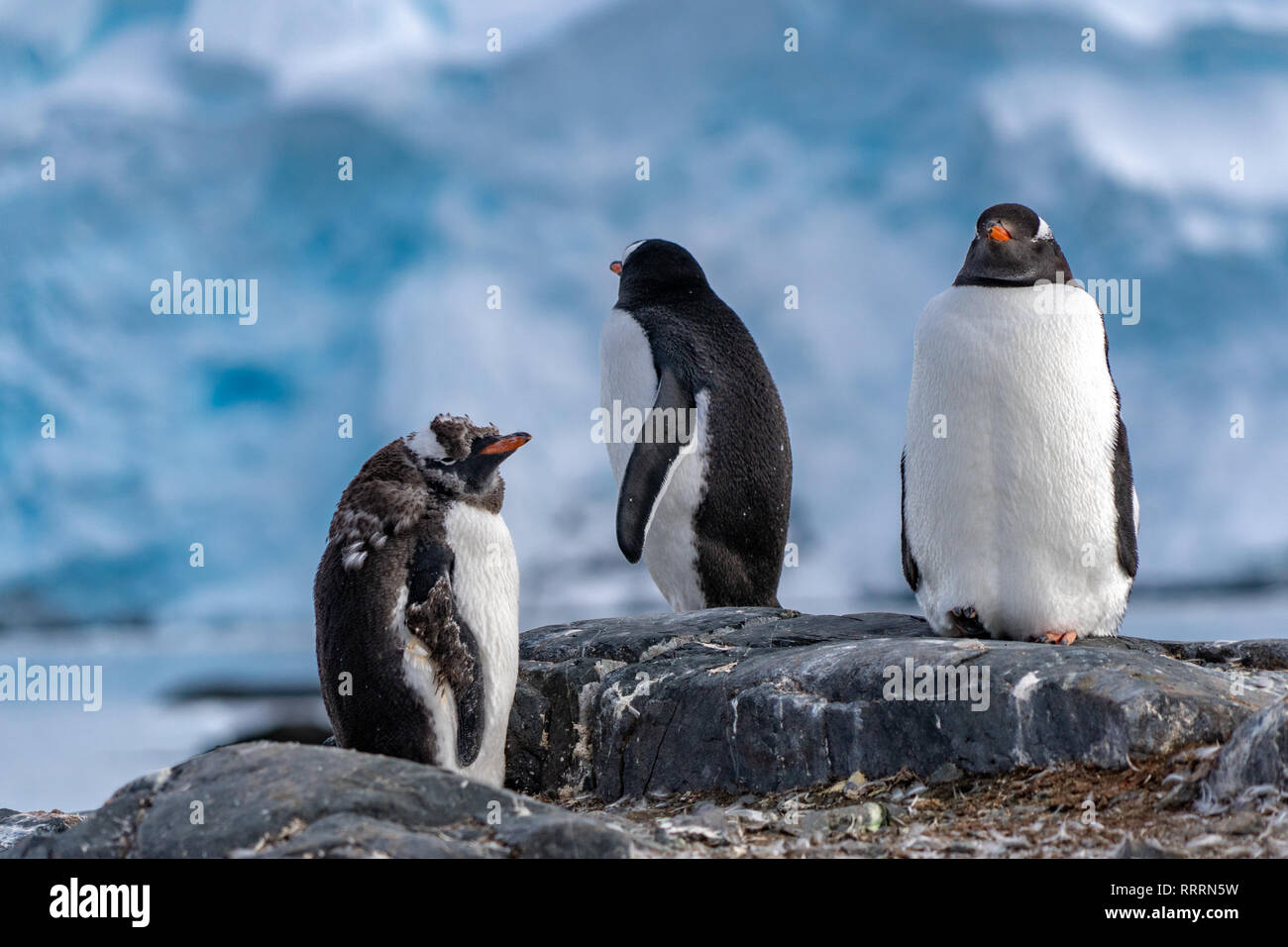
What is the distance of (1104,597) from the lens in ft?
18.6

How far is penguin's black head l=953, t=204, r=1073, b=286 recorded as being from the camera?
573 cm

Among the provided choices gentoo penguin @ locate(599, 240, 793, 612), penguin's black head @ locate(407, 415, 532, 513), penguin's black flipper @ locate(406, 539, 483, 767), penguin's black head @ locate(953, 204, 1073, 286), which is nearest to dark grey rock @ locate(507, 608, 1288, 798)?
penguin's black flipper @ locate(406, 539, 483, 767)

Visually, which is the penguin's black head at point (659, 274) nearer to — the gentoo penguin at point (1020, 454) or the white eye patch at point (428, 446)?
the gentoo penguin at point (1020, 454)

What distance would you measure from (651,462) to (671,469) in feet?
0.48

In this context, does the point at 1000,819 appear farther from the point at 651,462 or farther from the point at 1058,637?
the point at 651,462

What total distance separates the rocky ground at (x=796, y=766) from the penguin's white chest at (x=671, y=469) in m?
1.48

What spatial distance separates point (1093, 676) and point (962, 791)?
630mm

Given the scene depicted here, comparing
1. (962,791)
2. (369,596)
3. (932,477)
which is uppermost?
(932,477)

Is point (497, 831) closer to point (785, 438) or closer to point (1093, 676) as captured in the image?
point (1093, 676)

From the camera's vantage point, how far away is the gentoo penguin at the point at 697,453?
25.6ft

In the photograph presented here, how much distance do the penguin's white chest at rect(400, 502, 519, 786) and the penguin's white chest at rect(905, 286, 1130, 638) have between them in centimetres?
194

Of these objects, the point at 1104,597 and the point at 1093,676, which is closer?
the point at 1093,676
